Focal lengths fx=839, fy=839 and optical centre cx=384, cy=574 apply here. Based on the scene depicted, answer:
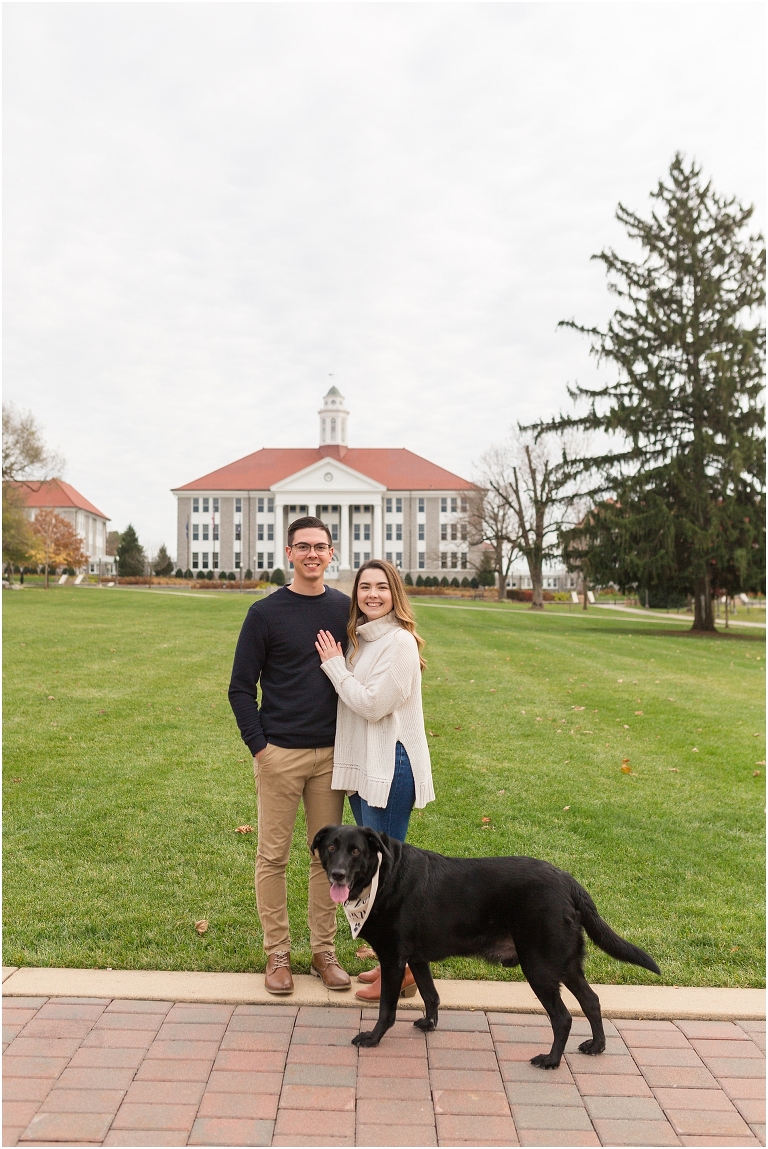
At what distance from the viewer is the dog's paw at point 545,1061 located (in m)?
3.34

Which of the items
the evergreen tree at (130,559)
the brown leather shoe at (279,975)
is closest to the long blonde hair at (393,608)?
the brown leather shoe at (279,975)

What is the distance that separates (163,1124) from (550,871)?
169 cm

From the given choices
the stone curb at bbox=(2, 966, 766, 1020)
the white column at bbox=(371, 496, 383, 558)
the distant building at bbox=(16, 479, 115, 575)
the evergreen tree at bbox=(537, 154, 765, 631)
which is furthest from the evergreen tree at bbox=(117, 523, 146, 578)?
the stone curb at bbox=(2, 966, 766, 1020)

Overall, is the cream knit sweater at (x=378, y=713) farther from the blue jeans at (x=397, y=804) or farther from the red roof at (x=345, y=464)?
the red roof at (x=345, y=464)

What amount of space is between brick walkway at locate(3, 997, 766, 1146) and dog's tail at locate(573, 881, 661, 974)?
0.42 metres

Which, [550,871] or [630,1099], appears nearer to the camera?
[630,1099]

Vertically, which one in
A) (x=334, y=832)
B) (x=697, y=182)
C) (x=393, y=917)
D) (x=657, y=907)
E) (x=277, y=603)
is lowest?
(x=657, y=907)

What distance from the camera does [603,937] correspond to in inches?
134

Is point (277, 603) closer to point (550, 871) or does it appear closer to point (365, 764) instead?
point (365, 764)

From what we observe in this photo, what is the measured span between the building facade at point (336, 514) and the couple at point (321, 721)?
76367 mm

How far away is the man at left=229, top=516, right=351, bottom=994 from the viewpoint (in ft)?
13.2

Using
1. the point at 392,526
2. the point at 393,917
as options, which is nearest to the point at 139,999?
the point at 393,917

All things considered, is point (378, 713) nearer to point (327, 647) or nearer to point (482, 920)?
point (327, 647)

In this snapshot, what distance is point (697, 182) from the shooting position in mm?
28641
